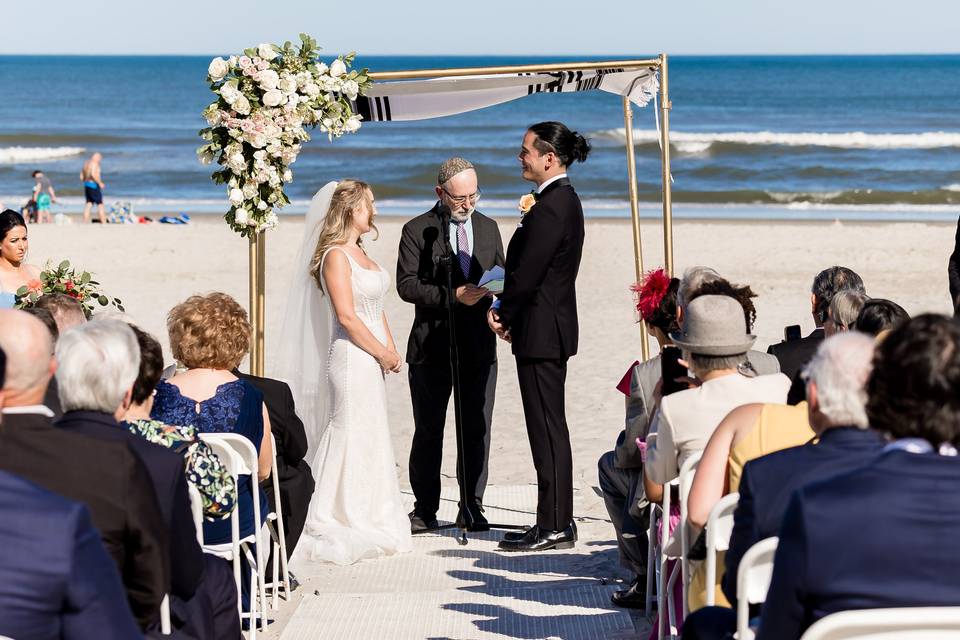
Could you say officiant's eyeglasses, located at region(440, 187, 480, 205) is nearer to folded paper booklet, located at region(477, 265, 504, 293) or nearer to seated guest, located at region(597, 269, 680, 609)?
folded paper booklet, located at region(477, 265, 504, 293)

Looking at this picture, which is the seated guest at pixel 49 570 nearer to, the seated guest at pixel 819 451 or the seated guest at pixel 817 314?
the seated guest at pixel 819 451

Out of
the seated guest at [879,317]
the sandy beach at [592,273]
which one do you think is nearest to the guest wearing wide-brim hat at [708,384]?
the seated guest at [879,317]

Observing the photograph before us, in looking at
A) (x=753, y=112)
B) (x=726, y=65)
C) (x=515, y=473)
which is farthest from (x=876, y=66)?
(x=515, y=473)

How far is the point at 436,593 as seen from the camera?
5.64m

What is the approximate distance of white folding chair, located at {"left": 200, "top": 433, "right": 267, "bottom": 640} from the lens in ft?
14.8

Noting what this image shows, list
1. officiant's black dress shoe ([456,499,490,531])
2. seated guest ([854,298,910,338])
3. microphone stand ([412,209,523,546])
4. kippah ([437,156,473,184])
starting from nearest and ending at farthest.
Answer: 1. seated guest ([854,298,910,338])
2. kippah ([437,156,473,184])
3. microphone stand ([412,209,523,546])
4. officiant's black dress shoe ([456,499,490,531])

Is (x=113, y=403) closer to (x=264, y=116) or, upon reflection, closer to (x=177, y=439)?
(x=177, y=439)

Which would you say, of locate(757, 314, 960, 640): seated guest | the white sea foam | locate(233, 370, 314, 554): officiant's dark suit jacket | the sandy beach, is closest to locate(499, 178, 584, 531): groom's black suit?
locate(233, 370, 314, 554): officiant's dark suit jacket

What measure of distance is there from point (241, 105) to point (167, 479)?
3.37 meters

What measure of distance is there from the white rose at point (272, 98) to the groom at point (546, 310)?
1240 mm

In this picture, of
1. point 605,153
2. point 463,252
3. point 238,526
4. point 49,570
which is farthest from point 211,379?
point 605,153

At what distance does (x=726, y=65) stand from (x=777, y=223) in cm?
10085

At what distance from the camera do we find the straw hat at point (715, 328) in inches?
161

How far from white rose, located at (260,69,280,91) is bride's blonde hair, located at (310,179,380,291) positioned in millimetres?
582
